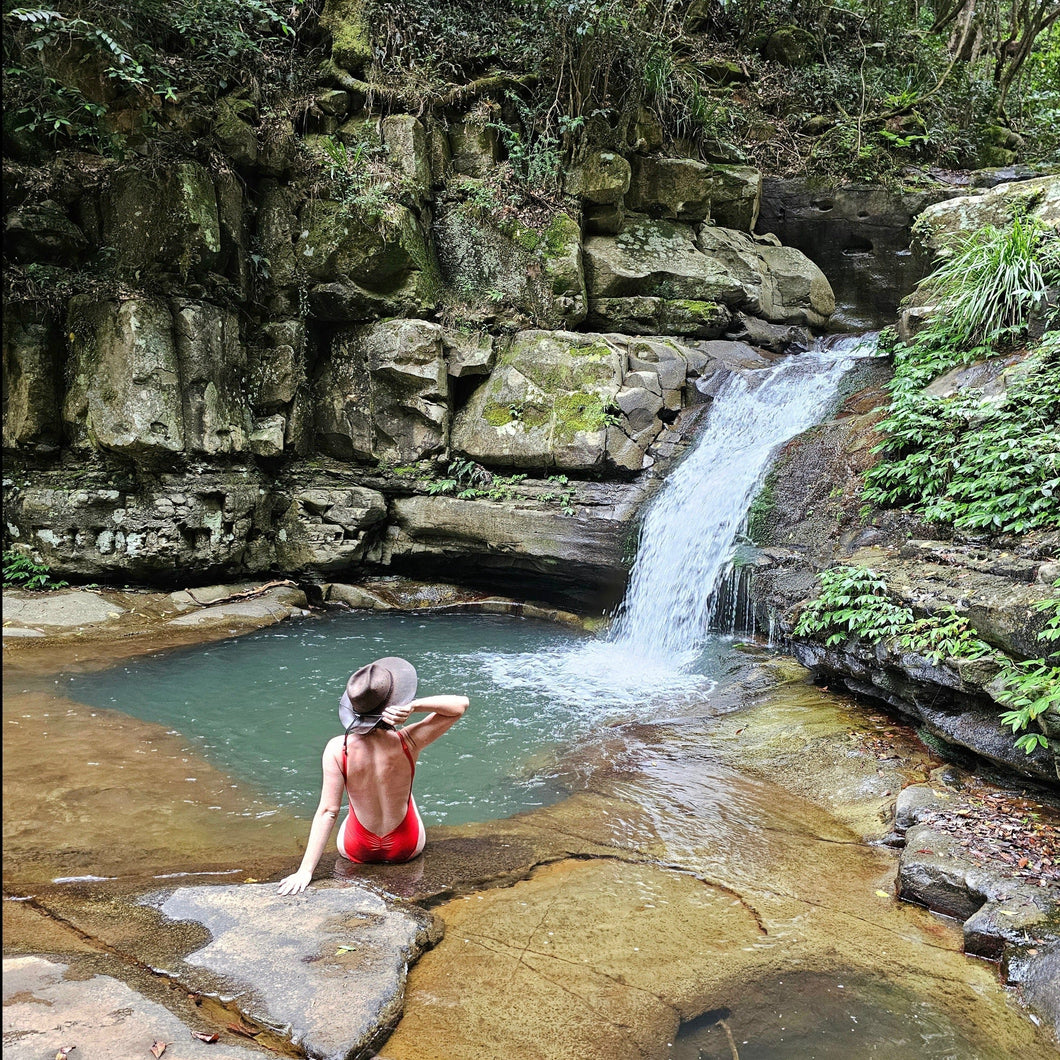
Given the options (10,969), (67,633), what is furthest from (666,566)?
(10,969)

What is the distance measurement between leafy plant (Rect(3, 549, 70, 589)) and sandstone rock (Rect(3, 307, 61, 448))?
1.30m

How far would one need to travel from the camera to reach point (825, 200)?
1304 centimetres

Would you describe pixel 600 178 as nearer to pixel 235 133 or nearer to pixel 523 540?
pixel 235 133

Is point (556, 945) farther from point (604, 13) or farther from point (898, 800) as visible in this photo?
point (604, 13)

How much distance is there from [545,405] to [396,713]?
676cm

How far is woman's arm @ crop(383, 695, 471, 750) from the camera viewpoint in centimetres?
347

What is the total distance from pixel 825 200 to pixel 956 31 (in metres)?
6.75

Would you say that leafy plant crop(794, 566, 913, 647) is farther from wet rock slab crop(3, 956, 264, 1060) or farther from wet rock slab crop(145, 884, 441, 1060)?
wet rock slab crop(3, 956, 264, 1060)

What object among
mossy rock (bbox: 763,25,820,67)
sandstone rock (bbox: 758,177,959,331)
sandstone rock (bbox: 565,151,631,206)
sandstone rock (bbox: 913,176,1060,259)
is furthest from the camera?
mossy rock (bbox: 763,25,820,67)

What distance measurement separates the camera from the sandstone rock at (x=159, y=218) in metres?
8.89

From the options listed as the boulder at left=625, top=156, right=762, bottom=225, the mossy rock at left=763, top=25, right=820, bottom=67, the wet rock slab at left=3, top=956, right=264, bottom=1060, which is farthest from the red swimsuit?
the mossy rock at left=763, top=25, right=820, bottom=67

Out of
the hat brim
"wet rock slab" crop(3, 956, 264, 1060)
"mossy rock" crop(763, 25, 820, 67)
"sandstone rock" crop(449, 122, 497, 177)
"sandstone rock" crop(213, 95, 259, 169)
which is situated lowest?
"wet rock slab" crop(3, 956, 264, 1060)

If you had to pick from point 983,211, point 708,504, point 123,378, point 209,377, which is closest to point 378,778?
point 708,504

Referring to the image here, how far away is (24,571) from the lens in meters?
8.98
